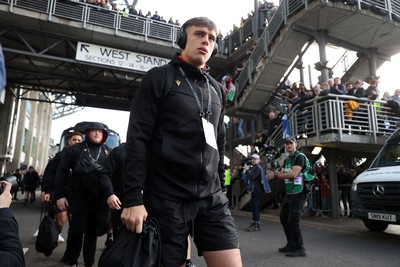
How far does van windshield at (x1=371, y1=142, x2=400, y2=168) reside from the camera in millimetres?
7157

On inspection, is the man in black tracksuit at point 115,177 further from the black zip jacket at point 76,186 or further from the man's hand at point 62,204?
the man's hand at point 62,204

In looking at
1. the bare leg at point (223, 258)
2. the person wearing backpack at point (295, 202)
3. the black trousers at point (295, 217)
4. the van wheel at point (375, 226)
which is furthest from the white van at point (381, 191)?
the bare leg at point (223, 258)

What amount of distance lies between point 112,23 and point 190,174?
14911 millimetres

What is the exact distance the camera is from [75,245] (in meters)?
4.16

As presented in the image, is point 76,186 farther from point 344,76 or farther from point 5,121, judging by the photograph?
point 5,121

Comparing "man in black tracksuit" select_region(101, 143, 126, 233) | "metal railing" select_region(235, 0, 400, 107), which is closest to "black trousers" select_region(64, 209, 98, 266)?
"man in black tracksuit" select_region(101, 143, 126, 233)

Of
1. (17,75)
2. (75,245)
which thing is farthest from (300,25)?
(17,75)

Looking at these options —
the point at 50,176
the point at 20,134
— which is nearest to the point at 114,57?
the point at 50,176

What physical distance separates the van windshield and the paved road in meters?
1.56

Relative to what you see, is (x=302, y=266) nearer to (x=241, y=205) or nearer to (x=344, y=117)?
(x=344, y=117)

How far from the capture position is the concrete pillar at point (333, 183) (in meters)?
10.0

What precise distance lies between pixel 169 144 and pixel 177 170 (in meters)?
0.16

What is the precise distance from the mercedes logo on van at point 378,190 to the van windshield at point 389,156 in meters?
0.81

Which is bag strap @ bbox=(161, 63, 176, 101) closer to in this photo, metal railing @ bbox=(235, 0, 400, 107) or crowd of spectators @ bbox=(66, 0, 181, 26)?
metal railing @ bbox=(235, 0, 400, 107)
